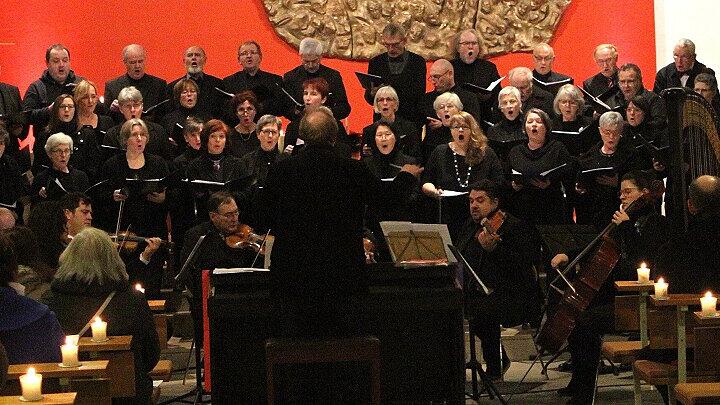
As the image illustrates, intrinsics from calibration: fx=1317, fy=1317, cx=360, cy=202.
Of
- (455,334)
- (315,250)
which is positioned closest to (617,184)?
(455,334)

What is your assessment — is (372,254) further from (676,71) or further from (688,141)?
(676,71)

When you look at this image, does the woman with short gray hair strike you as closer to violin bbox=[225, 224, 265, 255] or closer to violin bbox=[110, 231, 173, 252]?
violin bbox=[110, 231, 173, 252]

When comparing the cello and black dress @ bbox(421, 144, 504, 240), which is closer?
the cello

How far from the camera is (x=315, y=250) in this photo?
5.08 meters

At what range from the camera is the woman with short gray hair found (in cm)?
821

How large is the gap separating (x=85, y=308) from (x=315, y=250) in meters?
1.02

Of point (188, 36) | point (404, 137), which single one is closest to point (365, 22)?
point (188, 36)

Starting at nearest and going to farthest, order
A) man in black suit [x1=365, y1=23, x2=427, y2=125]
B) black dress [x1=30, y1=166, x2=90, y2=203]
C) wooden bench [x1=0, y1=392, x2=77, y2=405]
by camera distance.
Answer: wooden bench [x1=0, y1=392, x2=77, y2=405] < black dress [x1=30, y1=166, x2=90, y2=203] < man in black suit [x1=365, y1=23, x2=427, y2=125]

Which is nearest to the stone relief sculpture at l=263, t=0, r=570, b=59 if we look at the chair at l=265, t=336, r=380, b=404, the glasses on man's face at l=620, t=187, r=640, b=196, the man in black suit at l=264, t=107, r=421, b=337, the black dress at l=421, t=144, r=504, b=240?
the black dress at l=421, t=144, r=504, b=240

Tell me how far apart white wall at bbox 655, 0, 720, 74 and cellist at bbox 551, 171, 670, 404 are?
3.70 metres

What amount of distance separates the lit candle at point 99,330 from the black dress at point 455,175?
357 centimetres

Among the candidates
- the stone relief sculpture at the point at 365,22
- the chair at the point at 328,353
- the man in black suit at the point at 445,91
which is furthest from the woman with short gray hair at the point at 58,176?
the chair at the point at 328,353

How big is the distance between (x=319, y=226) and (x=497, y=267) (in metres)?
2.49

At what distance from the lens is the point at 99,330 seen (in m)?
5.04
